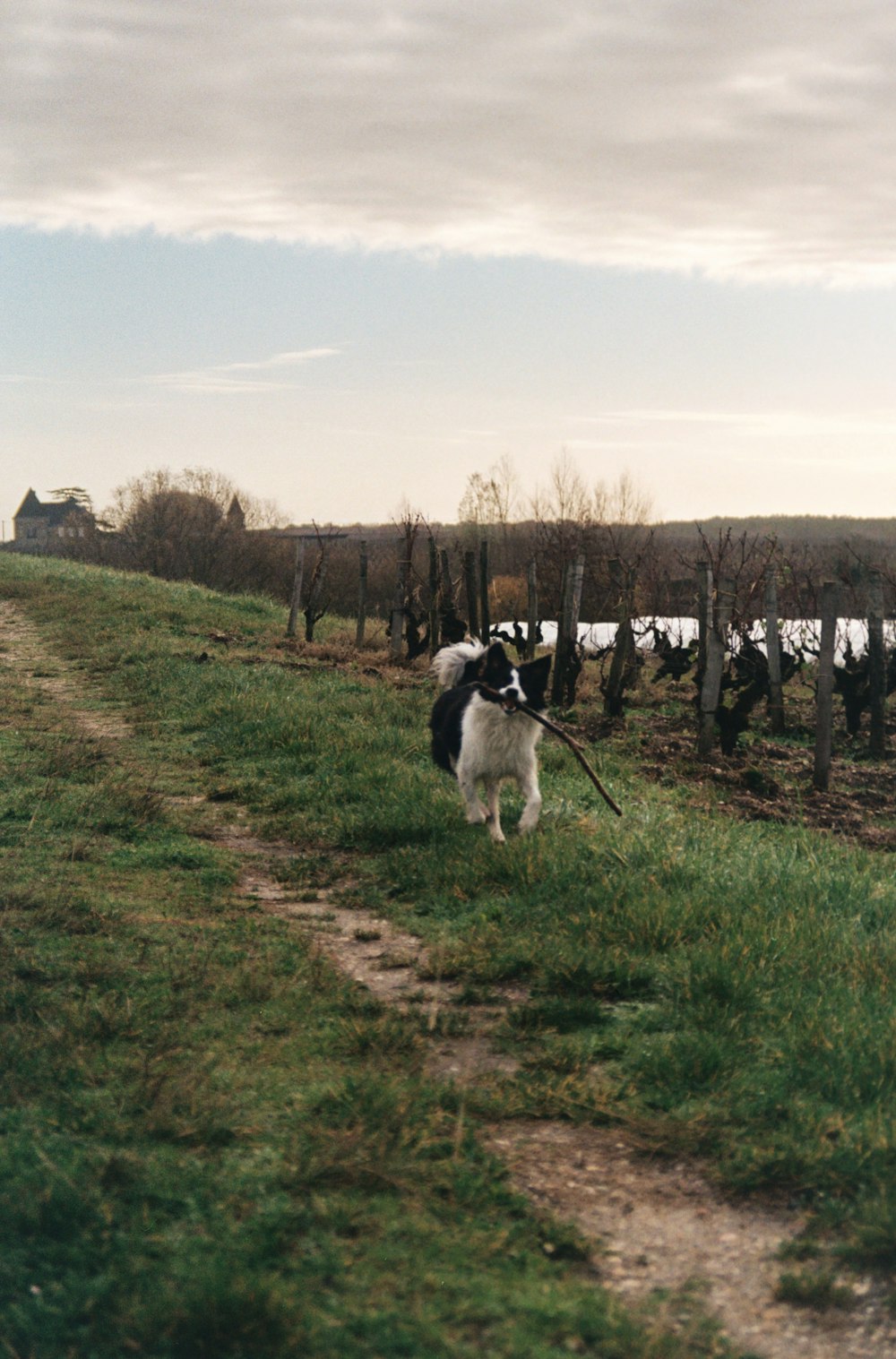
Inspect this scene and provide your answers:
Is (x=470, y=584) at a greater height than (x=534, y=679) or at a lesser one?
greater

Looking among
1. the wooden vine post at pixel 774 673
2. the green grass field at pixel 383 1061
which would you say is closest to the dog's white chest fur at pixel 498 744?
the green grass field at pixel 383 1061

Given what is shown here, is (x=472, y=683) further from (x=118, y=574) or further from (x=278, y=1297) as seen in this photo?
(x=118, y=574)

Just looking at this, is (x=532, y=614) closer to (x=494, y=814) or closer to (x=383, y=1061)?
(x=494, y=814)

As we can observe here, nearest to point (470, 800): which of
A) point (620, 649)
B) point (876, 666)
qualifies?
point (620, 649)

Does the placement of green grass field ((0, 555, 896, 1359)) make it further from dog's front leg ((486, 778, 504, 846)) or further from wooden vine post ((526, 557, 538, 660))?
wooden vine post ((526, 557, 538, 660))

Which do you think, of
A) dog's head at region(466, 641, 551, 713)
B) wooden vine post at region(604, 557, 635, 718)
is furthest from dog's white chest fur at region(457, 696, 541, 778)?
wooden vine post at region(604, 557, 635, 718)

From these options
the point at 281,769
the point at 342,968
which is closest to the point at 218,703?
the point at 281,769

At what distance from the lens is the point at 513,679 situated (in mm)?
8516

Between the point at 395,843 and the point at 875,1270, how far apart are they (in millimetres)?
5364

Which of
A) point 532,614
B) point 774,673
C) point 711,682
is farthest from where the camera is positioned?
point 532,614

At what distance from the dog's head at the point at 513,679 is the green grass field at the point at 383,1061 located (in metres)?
0.90

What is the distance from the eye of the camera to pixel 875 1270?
3.48 metres

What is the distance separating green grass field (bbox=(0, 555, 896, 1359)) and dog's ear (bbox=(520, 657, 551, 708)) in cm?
90

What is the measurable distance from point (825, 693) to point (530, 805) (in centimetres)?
558
